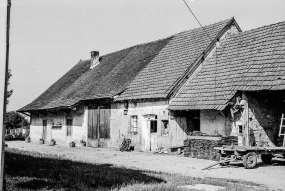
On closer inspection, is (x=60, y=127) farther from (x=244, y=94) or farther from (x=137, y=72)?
(x=244, y=94)

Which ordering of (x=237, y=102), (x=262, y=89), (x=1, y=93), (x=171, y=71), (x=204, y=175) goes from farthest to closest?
(x=171, y=71), (x=237, y=102), (x=262, y=89), (x=204, y=175), (x=1, y=93)

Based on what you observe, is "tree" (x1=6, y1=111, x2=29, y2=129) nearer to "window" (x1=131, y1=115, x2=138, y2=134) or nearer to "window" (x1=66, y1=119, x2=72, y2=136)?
"window" (x1=66, y1=119, x2=72, y2=136)

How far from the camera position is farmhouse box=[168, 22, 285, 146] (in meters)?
15.1

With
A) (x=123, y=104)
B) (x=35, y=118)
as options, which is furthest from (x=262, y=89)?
(x=35, y=118)

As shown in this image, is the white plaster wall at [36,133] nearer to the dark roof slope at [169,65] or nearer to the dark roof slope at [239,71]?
the dark roof slope at [169,65]

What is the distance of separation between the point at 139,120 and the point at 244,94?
6769mm

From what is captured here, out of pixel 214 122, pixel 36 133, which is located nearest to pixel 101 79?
pixel 36 133

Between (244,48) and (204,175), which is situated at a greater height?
(244,48)

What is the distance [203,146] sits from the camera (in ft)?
50.6

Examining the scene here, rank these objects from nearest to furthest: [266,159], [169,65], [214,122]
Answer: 1. [266,159]
2. [214,122]
3. [169,65]

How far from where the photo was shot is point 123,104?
21.0m

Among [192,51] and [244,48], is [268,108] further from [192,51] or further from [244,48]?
[192,51]

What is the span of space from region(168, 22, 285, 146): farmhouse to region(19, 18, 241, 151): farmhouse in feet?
1.62

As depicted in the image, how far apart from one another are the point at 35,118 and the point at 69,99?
21.2ft
